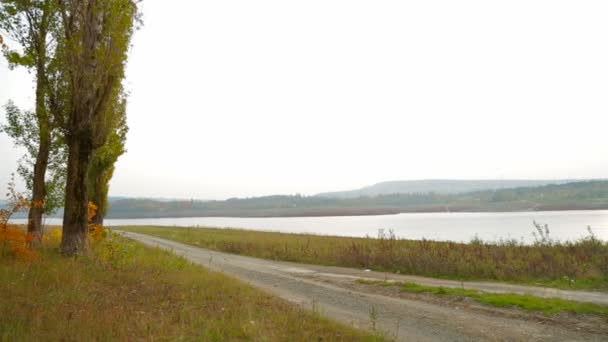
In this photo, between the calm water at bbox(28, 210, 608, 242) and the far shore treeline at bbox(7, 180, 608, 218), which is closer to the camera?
the calm water at bbox(28, 210, 608, 242)

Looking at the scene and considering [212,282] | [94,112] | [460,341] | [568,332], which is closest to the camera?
[460,341]

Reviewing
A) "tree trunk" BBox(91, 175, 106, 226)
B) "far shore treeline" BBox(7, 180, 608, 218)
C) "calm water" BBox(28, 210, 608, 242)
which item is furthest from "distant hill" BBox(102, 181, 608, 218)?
"tree trunk" BBox(91, 175, 106, 226)

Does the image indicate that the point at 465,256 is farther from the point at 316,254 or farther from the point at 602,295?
the point at 316,254

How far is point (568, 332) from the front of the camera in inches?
339

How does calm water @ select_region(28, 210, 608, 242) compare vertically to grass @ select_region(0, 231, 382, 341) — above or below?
below

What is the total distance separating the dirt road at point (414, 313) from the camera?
8359mm

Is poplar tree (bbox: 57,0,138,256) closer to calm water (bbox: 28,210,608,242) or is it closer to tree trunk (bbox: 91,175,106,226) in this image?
calm water (bbox: 28,210,608,242)

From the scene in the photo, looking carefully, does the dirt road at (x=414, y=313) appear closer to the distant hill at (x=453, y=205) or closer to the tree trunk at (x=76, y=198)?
the tree trunk at (x=76, y=198)

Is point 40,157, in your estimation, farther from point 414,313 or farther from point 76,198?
point 414,313

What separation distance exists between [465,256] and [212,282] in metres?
11.8

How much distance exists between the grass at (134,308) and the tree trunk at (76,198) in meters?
0.78

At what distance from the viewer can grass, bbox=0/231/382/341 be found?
7.12 meters

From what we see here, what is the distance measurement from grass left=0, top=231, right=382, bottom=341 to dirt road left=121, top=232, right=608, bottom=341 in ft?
3.97

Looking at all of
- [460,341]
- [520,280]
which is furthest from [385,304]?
[520,280]
